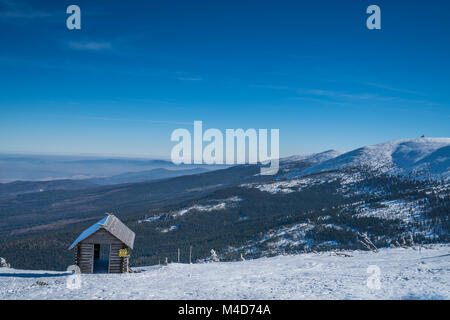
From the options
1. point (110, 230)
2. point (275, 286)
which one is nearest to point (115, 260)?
point (110, 230)

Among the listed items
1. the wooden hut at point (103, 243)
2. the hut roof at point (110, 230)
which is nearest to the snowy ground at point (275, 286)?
the wooden hut at point (103, 243)

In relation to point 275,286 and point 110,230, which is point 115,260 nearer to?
point 110,230

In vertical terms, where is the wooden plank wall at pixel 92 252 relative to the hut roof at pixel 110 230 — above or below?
below

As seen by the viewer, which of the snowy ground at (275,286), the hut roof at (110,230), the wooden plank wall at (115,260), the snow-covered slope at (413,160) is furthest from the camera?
the snow-covered slope at (413,160)

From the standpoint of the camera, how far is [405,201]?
7488 cm

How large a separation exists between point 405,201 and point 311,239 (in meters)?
36.0

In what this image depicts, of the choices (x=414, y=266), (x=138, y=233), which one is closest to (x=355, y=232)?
(x=414, y=266)

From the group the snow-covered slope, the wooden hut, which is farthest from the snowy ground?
the snow-covered slope

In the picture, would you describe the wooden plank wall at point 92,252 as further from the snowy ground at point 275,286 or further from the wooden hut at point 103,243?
the snowy ground at point 275,286

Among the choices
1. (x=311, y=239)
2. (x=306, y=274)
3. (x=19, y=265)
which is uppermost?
(x=306, y=274)

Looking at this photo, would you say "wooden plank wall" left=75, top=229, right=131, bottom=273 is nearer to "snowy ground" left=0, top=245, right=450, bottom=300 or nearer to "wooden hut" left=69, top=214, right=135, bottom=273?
"wooden hut" left=69, top=214, right=135, bottom=273

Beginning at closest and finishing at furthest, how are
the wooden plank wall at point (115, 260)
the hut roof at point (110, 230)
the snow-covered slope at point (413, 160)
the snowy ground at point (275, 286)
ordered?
the snowy ground at point (275, 286)
the hut roof at point (110, 230)
the wooden plank wall at point (115, 260)
the snow-covered slope at point (413, 160)

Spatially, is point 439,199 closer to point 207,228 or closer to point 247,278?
point 207,228

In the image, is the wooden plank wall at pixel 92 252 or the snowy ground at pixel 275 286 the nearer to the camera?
the snowy ground at pixel 275 286
